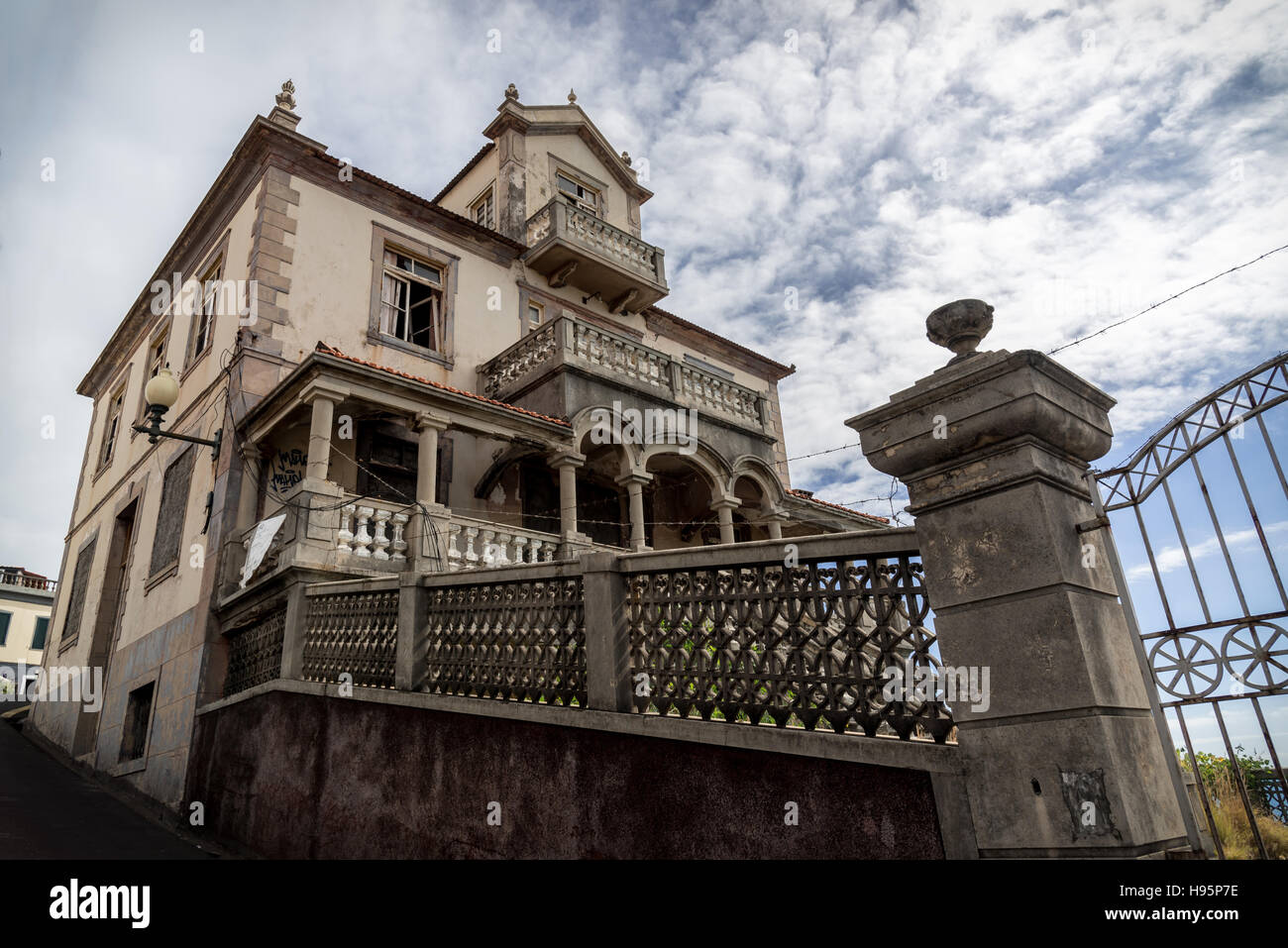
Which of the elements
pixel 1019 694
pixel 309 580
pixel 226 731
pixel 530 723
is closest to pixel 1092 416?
pixel 1019 694

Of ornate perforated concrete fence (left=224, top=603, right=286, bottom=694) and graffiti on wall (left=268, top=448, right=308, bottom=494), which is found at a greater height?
graffiti on wall (left=268, top=448, right=308, bottom=494)

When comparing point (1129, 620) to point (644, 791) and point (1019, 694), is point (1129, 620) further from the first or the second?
point (644, 791)

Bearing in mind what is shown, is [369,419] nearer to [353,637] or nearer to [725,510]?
[353,637]

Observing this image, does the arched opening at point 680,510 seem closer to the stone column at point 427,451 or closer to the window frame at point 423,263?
the window frame at point 423,263

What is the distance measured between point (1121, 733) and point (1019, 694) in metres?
0.43

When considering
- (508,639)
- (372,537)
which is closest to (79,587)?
(372,537)

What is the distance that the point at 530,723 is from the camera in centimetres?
563

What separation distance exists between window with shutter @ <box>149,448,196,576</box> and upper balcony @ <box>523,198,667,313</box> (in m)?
8.15

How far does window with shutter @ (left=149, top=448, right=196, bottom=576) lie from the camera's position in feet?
43.3

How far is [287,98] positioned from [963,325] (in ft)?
47.1

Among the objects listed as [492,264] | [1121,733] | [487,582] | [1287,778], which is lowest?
[1287,778]

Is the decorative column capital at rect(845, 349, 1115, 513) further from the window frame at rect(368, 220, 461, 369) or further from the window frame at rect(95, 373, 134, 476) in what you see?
the window frame at rect(95, 373, 134, 476)

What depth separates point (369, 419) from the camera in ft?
42.4

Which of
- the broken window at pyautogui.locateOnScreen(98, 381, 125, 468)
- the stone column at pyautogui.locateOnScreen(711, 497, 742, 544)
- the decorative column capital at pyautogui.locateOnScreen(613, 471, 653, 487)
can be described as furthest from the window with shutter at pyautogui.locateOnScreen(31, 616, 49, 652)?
the stone column at pyautogui.locateOnScreen(711, 497, 742, 544)
